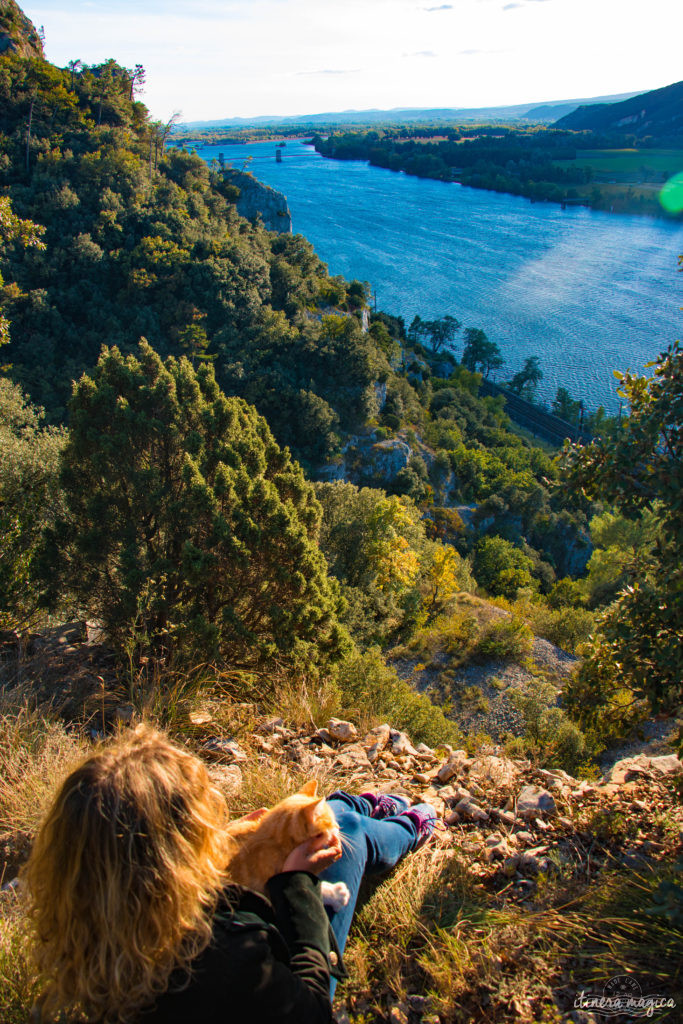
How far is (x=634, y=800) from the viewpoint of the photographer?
4.20 metres

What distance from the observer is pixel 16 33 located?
46719mm

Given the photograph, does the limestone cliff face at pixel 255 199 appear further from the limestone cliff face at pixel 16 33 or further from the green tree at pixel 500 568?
the green tree at pixel 500 568

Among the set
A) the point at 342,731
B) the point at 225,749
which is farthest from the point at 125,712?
the point at 342,731

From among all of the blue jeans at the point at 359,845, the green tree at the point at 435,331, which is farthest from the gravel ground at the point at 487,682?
the green tree at the point at 435,331

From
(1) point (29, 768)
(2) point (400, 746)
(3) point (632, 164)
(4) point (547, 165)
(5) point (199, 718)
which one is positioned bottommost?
(2) point (400, 746)

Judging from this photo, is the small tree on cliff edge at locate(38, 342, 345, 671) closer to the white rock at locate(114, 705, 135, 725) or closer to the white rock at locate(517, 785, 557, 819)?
the white rock at locate(114, 705, 135, 725)

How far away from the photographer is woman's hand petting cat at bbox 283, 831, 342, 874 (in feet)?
7.80

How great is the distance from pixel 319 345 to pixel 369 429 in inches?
278

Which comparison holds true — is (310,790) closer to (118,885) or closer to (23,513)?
(118,885)

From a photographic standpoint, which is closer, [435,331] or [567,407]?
[567,407]

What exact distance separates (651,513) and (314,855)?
10.8 feet

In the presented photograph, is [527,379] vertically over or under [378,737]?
under

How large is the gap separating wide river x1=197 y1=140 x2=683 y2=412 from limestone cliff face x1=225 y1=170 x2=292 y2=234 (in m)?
→ 21.8

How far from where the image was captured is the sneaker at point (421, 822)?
3.42 m
